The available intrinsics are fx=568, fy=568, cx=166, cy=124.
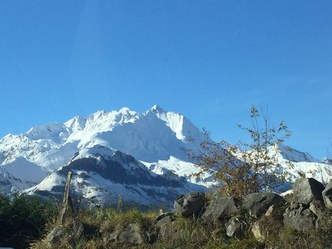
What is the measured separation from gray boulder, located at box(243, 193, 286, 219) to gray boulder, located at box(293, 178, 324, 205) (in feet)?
1.42

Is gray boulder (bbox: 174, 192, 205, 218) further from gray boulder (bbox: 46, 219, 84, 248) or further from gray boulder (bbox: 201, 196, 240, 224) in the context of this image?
gray boulder (bbox: 46, 219, 84, 248)

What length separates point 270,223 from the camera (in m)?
11.0

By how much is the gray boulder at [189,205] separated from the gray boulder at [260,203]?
116 centimetres

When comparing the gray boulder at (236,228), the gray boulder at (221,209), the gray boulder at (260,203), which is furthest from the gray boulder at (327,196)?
the gray boulder at (221,209)

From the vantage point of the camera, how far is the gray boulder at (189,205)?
12422 mm

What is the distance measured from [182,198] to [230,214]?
132cm

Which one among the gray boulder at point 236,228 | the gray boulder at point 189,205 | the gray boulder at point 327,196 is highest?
the gray boulder at point 189,205

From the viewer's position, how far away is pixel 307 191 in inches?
431

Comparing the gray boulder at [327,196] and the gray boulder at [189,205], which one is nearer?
the gray boulder at [327,196]

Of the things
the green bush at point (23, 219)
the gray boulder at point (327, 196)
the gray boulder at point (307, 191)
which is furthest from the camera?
the green bush at point (23, 219)

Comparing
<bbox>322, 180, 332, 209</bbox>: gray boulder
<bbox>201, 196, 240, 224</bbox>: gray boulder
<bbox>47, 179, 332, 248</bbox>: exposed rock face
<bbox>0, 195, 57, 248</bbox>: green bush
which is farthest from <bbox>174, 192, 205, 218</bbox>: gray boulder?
<bbox>0, 195, 57, 248</bbox>: green bush

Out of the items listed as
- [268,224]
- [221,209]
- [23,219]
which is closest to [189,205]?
[221,209]

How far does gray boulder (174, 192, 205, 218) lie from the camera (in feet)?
40.8

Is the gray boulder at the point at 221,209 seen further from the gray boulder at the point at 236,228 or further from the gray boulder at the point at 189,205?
the gray boulder at the point at 236,228
